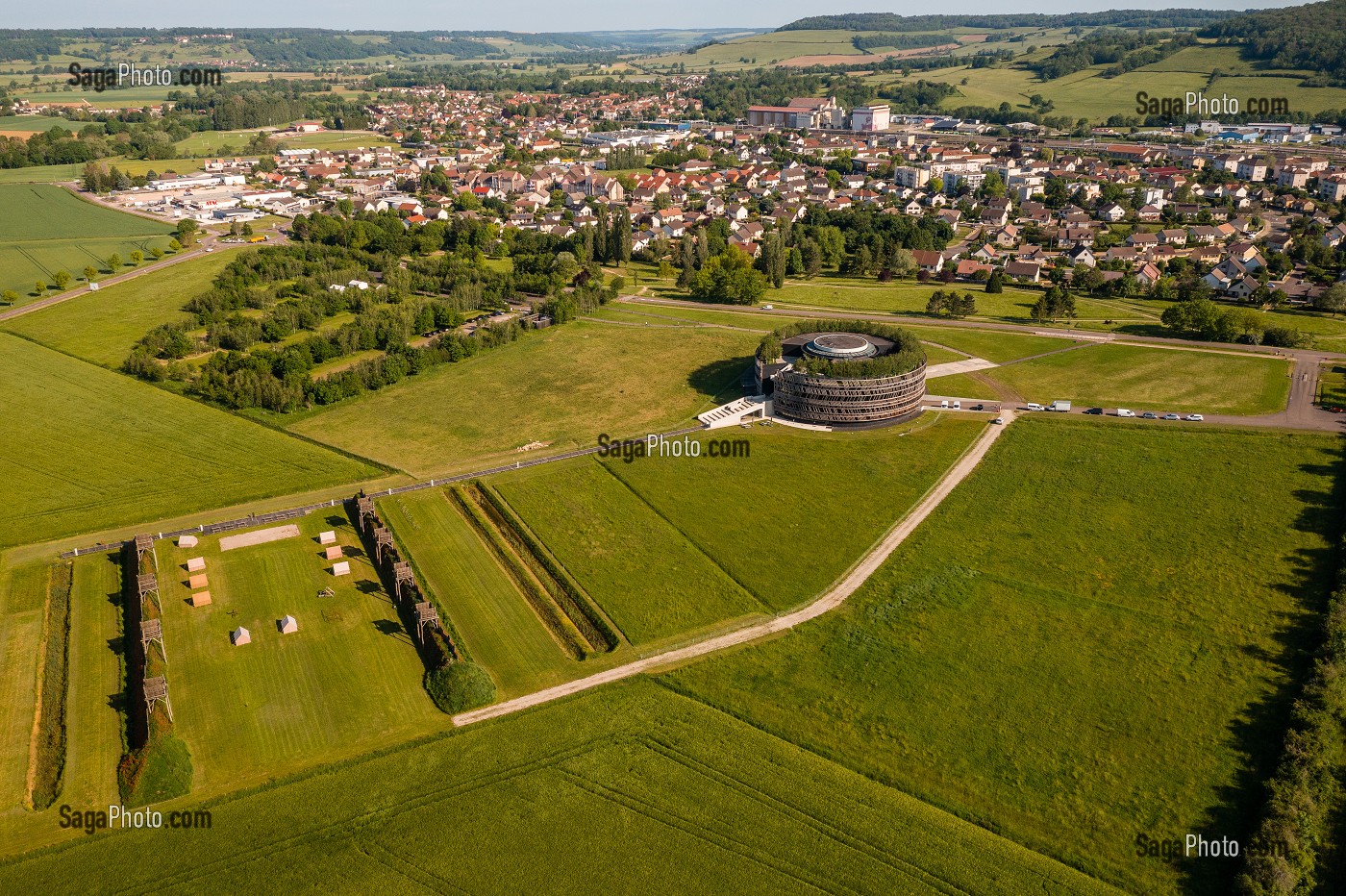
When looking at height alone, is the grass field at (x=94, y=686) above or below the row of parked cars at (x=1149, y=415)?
below

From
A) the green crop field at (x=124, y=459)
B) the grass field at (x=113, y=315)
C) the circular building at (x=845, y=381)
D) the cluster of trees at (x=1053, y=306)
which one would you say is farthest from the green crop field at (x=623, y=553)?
the grass field at (x=113, y=315)

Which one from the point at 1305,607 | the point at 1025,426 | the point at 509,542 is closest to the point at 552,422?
the point at 509,542

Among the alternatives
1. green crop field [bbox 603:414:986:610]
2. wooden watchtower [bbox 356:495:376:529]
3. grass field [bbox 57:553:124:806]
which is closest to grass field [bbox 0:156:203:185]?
grass field [bbox 57:553:124:806]

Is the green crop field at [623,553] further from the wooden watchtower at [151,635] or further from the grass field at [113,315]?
the grass field at [113,315]

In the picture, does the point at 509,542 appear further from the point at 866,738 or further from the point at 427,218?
the point at 427,218

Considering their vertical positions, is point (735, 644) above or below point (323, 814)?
above
